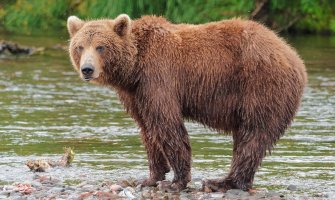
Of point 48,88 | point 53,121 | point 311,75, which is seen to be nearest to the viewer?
point 53,121

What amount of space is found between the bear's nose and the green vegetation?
1712 cm

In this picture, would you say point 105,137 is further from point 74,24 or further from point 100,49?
point 100,49

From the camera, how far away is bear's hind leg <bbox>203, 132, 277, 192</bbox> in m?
9.06

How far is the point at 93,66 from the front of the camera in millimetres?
8766

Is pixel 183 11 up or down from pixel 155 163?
up

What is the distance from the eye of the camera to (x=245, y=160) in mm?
9109

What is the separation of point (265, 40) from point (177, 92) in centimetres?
95

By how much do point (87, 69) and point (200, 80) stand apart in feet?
3.57

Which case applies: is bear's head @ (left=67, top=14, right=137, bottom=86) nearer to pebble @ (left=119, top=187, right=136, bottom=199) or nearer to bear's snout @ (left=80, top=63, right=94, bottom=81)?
bear's snout @ (left=80, top=63, right=94, bottom=81)

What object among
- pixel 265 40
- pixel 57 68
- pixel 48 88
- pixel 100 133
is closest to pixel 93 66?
pixel 265 40

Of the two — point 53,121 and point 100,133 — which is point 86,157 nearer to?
point 100,133

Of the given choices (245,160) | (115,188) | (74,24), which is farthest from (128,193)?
(74,24)

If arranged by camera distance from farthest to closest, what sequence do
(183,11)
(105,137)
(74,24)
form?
(183,11), (105,137), (74,24)

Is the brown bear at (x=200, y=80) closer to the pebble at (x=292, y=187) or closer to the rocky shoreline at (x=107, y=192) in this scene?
the rocky shoreline at (x=107, y=192)
